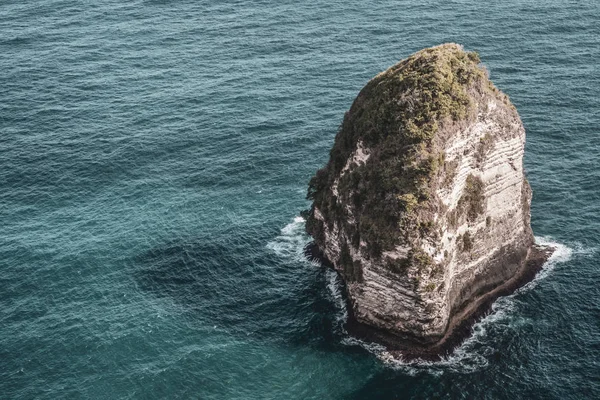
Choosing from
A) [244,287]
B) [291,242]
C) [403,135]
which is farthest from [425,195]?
[291,242]

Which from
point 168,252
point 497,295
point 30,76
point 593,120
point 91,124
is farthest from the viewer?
point 30,76

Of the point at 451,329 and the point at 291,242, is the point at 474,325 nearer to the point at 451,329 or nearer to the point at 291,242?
the point at 451,329

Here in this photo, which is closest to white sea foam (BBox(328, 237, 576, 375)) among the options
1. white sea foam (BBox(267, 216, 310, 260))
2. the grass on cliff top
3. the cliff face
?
the cliff face

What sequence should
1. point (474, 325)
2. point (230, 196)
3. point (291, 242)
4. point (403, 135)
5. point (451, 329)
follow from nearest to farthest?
point (403, 135) → point (451, 329) → point (474, 325) → point (291, 242) → point (230, 196)

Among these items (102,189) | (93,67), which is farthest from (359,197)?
(93,67)

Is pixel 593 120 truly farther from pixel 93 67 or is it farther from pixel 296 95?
pixel 93 67

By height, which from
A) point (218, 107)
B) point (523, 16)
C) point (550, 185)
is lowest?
point (550, 185)

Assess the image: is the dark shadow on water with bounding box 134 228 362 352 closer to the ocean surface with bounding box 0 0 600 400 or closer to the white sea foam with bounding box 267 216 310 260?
the ocean surface with bounding box 0 0 600 400
